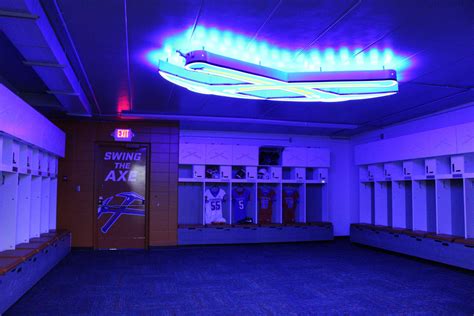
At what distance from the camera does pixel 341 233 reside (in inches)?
404


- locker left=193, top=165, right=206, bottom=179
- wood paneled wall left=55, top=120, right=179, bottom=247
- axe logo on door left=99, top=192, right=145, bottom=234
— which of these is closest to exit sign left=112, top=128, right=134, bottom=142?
wood paneled wall left=55, top=120, right=179, bottom=247

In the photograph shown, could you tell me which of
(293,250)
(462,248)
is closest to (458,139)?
(462,248)

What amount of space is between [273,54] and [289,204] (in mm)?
5821

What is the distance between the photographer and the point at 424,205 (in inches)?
296

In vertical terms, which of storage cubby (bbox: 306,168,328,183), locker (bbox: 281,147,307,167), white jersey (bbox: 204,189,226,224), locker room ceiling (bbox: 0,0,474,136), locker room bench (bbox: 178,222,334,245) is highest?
locker room ceiling (bbox: 0,0,474,136)

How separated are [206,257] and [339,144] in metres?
5.01

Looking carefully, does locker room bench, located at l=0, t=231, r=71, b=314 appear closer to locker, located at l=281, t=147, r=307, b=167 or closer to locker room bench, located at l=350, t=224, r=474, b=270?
locker, located at l=281, t=147, r=307, b=167

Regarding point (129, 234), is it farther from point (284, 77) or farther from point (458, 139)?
point (458, 139)

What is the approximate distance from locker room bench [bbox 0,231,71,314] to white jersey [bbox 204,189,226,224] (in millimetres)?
3301

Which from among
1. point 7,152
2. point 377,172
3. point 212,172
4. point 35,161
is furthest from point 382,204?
point 7,152

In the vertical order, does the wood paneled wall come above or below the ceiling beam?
below

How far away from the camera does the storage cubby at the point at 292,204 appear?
9805 mm

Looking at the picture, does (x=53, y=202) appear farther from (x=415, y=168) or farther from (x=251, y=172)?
(x=415, y=168)

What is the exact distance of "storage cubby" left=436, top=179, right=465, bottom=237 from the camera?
273 inches
